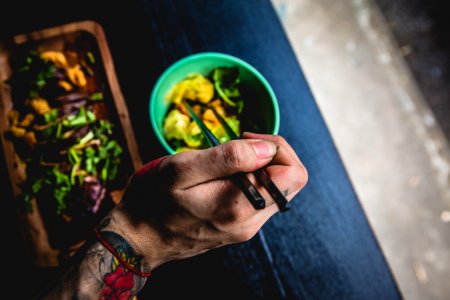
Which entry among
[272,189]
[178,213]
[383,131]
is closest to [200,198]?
[178,213]

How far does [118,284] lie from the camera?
36.0 inches

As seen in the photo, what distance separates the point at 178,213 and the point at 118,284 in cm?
35

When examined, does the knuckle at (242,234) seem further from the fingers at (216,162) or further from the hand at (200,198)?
the fingers at (216,162)

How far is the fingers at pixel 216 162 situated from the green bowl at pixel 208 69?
0.99 ft

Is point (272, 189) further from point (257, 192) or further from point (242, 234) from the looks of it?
point (242, 234)

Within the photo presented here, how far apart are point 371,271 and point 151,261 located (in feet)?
3.03

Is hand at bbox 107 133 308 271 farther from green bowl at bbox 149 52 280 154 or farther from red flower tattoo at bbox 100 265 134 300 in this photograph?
green bowl at bbox 149 52 280 154

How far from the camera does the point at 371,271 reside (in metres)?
1.25

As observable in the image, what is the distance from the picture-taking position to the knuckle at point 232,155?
0.67 meters

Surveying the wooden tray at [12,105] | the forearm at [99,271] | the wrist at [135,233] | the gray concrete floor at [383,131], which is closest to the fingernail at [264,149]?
the wrist at [135,233]

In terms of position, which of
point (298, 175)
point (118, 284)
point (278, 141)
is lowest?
point (118, 284)

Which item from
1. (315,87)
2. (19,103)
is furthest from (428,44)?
(19,103)

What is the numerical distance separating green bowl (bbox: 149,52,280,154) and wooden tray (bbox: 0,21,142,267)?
0.19 m

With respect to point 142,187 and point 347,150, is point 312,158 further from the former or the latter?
point 347,150
